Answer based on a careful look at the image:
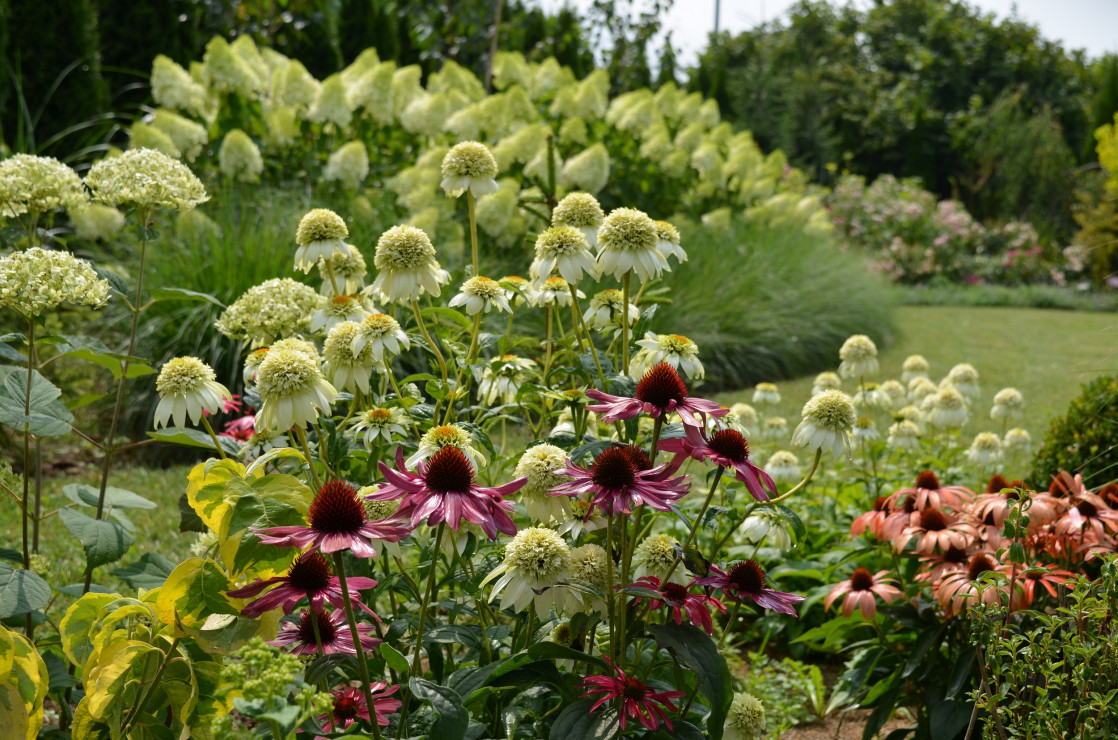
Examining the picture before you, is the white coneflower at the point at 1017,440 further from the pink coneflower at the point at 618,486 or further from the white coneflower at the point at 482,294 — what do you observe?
the pink coneflower at the point at 618,486

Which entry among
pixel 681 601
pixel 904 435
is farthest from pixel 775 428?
pixel 681 601

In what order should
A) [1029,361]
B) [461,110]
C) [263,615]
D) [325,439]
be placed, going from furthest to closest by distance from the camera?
[1029,361], [461,110], [325,439], [263,615]

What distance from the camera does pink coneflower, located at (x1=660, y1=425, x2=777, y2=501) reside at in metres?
1.31

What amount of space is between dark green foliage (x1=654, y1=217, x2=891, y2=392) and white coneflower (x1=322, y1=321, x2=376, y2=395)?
3956 mm

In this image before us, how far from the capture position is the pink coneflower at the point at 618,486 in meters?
1.21

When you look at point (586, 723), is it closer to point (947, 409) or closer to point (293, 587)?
point (293, 587)

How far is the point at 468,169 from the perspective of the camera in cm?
183

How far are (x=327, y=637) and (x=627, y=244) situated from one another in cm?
80

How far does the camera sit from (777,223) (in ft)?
26.5

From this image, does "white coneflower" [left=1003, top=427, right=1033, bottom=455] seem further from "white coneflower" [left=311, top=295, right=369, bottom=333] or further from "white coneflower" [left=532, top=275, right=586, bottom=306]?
"white coneflower" [left=311, top=295, right=369, bottom=333]

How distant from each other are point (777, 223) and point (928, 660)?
640 centimetres

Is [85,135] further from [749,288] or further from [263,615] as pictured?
[263,615]

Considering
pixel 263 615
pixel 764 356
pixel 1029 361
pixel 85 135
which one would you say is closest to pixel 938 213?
pixel 1029 361

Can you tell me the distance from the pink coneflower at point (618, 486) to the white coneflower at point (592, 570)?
176 mm
